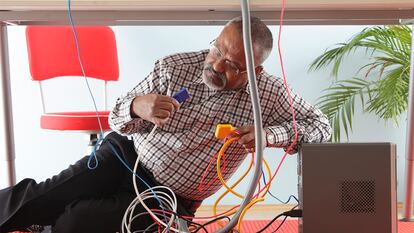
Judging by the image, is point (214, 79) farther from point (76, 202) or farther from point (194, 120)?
point (76, 202)

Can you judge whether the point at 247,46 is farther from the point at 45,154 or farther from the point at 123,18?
the point at 45,154

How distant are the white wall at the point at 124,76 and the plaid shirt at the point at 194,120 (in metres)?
1.05

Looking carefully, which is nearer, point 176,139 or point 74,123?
point 176,139

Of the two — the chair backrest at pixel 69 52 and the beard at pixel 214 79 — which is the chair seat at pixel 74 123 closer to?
the chair backrest at pixel 69 52

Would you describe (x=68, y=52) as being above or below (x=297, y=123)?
above

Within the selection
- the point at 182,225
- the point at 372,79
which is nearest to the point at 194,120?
the point at 182,225

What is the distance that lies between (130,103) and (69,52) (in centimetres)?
97

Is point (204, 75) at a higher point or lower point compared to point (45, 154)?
higher

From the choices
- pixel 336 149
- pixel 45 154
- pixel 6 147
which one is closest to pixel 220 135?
pixel 336 149

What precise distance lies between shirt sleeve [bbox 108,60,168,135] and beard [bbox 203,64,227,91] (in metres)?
0.14

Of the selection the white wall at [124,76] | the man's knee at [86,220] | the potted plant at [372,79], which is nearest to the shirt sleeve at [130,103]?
the man's knee at [86,220]

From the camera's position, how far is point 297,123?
131 centimetres

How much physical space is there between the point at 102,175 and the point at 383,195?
0.76m

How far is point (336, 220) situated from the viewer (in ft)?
3.38
